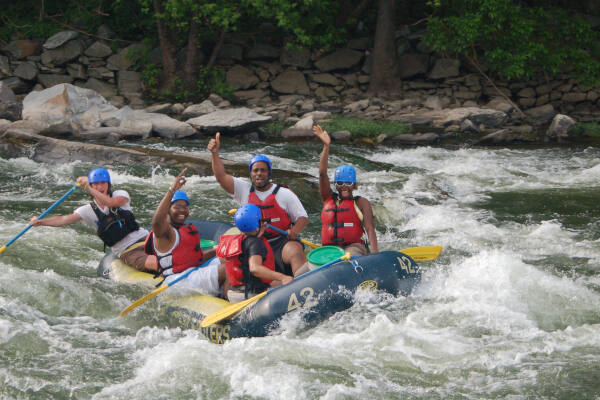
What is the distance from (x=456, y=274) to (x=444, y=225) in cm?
203

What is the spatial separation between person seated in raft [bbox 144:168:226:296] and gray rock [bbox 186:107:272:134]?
313 inches

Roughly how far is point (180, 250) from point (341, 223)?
1258 millimetres

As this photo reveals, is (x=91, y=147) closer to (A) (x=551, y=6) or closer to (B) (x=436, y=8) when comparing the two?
(B) (x=436, y=8)

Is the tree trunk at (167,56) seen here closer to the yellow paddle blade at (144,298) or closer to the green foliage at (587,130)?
the green foliage at (587,130)

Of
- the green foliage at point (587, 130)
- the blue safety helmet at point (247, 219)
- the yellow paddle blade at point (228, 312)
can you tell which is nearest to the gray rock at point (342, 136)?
the green foliage at point (587, 130)

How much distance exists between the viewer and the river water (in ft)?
13.2

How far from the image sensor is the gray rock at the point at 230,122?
43.3 ft

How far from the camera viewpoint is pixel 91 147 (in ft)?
34.4

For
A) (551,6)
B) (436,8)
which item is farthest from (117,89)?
(551,6)

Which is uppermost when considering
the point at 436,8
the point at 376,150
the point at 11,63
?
the point at 436,8

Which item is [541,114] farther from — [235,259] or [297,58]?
[235,259]

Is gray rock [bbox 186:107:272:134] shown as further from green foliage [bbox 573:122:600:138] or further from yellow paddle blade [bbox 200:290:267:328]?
yellow paddle blade [bbox 200:290:267:328]

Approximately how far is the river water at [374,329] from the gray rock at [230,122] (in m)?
5.05

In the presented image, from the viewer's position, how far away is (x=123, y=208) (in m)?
5.69
